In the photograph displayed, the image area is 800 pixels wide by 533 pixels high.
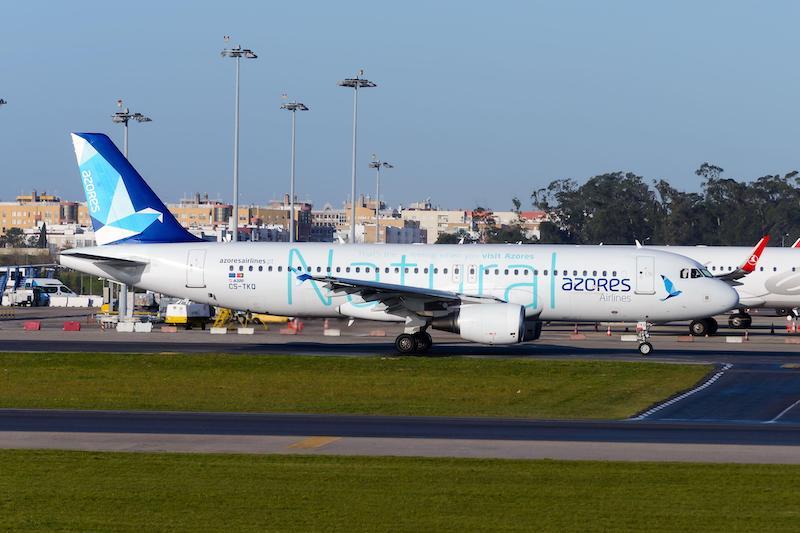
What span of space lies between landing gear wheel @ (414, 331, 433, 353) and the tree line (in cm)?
11792

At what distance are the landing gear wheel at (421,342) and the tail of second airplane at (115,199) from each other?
34.5ft

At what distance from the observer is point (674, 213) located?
168 meters

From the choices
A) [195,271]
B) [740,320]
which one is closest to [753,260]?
[740,320]

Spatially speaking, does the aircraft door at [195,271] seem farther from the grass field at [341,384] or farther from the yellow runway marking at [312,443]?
the yellow runway marking at [312,443]

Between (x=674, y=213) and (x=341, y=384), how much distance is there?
14063cm

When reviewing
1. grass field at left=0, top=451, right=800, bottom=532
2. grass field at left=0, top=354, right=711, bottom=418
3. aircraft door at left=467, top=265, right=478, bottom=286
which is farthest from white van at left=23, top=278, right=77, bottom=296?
grass field at left=0, top=451, right=800, bottom=532

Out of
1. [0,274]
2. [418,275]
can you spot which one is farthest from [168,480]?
[0,274]

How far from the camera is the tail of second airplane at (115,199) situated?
45719 mm

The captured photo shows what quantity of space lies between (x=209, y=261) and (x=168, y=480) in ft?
86.7

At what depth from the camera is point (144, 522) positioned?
51.9ft

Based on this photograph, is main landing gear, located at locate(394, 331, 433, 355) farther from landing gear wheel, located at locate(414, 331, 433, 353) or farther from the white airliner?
the white airliner

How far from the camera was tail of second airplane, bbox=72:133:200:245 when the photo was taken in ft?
150

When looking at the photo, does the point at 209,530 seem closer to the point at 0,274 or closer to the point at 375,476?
the point at 375,476

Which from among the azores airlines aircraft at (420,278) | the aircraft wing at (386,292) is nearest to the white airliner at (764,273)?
the azores airlines aircraft at (420,278)
